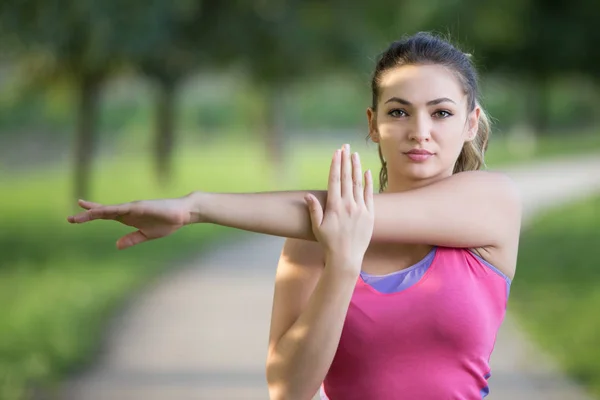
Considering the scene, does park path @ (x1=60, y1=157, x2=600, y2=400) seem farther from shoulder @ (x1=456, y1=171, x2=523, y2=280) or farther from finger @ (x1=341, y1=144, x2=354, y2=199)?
finger @ (x1=341, y1=144, x2=354, y2=199)

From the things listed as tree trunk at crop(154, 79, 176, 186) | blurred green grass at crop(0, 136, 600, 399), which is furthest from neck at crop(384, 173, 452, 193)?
tree trunk at crop(154, 79, 176, 186)

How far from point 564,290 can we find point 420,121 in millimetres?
7860

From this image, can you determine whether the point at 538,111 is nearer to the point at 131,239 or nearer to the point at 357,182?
the point at 357,182

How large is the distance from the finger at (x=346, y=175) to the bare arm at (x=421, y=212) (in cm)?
5

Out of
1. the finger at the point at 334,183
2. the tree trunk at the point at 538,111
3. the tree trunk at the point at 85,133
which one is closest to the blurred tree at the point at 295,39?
the tree trunk at the point at 85,133

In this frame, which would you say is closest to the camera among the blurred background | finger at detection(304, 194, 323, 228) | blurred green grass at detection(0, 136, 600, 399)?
finger at detection(304, 194, 323, 228)

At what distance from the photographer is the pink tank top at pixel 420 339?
6.42ft

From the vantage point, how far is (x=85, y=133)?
15.2 m

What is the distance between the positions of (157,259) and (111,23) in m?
2.74

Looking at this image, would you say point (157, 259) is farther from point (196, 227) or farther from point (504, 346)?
point (504, 346)

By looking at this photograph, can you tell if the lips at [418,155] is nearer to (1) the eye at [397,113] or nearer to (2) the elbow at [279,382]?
(1) the eye at [397,113]

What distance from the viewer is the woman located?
189 cm

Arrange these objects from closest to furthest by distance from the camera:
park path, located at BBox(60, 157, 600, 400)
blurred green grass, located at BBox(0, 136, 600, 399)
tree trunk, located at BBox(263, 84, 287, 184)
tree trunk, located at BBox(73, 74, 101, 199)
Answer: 1. park path, located at BBox(60, 157, 600, 400)
2. blurred green grass, located at BBox(0, 136, 600, 399)
3. tree trunk, located at BBox(73, 74, 101, 199)
4. tree trunk, located at BBox(263, 84, 287, 184)

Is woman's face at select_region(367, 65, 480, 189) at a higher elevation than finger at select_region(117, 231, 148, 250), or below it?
higher
